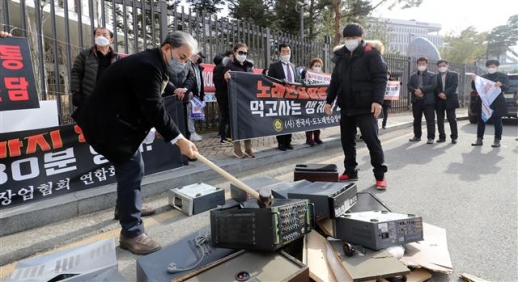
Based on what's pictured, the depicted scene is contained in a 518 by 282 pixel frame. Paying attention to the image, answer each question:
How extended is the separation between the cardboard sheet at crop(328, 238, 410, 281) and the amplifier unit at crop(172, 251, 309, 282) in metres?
0.33

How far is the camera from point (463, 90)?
64.9 feet

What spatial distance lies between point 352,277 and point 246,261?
2.10ft

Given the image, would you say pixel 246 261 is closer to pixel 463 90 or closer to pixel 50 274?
pixel 50 274

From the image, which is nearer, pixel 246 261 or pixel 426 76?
pixel 246 261

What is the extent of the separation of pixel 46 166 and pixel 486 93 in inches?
324

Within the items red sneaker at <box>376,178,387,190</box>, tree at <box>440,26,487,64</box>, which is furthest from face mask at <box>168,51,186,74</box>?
tree at <box>440,26,487,64</box>

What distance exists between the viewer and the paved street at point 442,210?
2799 mm

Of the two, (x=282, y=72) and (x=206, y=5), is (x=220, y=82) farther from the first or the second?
(x=206, y=5)

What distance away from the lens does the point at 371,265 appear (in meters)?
2.25

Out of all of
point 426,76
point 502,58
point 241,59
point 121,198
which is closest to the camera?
point 121,198

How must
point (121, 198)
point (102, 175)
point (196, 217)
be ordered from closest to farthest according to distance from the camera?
point (121, 198)
point (196, 217)
point (102, 175)

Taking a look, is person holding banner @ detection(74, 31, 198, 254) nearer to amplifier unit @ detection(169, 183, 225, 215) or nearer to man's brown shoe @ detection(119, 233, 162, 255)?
man's brown shoe @ detection(119, 233, 162, 255)

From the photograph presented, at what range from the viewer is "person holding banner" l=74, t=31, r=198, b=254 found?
8.90 ft

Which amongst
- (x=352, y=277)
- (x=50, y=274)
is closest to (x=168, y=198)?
(x=50, y=274)
